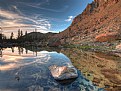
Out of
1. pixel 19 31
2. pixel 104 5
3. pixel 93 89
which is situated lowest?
pixel 93 89

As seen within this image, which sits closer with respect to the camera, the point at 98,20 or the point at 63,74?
the point at 63,74

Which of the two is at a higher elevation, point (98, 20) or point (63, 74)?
point (98, 20)

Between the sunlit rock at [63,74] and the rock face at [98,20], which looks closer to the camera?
the sunlit rock at [63,74]

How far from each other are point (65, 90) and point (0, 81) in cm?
578

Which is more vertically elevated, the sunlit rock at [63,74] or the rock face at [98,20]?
the rock face at [98,20]

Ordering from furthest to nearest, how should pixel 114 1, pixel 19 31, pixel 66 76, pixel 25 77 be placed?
pixel 19 31, pixel 114 1, pixel 25 77, pixel 66 76

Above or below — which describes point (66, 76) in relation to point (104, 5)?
below

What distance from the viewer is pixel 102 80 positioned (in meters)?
16.6

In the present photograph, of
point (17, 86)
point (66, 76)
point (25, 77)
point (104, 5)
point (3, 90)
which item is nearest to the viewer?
point (3, 90)

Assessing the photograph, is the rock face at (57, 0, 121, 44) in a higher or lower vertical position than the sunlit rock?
higher

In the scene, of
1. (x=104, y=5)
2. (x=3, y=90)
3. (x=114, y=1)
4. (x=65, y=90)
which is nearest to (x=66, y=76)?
(x=65, y=90)

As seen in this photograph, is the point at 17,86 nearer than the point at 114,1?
Yes

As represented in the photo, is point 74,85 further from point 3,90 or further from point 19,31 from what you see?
point 19,31

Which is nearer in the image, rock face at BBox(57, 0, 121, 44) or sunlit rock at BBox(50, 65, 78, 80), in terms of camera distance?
sunlit rock at BBox(50, 65, 78, 80)
